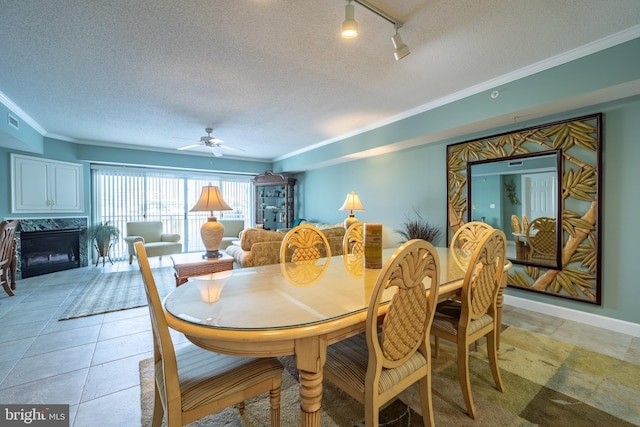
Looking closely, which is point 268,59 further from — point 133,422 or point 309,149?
point 309,149

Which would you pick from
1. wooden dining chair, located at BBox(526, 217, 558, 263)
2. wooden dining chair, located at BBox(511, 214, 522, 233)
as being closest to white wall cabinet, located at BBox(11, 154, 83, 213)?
wooden dining chair, located at BBox(511, 214, 522, 233)

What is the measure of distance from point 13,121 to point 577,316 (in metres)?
7.17

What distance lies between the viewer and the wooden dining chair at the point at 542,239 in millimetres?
2873

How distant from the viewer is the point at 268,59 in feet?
8.02

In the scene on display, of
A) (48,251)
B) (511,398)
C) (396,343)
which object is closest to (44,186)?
(48,251)

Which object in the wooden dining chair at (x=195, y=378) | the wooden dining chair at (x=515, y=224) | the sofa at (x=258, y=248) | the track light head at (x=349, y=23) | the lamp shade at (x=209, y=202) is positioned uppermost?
the track light head at (x=349, y=23)

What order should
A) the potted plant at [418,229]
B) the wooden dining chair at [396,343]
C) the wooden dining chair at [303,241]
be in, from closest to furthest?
the wooden dining chair at [396,343]
the wooden dining chair at [303,241]
the potted plant at [418,229]

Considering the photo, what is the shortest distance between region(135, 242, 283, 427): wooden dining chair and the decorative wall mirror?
125 inches

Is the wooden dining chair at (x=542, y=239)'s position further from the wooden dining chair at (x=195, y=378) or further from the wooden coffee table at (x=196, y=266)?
the wooden coffee table at (x=196, y=266)

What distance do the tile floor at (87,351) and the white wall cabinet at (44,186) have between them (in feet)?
6.59

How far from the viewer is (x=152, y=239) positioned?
5.70 meters

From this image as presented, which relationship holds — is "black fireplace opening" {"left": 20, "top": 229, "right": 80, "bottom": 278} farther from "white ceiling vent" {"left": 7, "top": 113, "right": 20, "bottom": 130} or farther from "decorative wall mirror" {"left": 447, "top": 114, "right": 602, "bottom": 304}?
"decorative wall mirror" {"left": 447, "top": 114, "right": 602, "bottom": 304}

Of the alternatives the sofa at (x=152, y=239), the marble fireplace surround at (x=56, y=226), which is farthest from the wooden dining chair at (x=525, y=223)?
the marble fireplace surround at (x=56, y=226)

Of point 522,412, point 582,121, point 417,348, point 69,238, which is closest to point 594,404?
point 522,412
